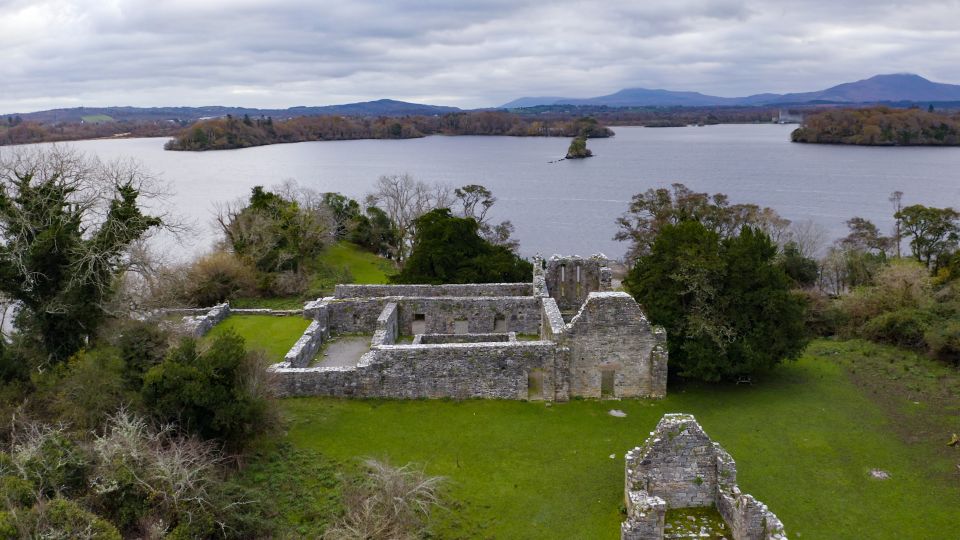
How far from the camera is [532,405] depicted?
1842cm

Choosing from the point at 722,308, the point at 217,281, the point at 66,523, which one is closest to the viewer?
the point at 66,523

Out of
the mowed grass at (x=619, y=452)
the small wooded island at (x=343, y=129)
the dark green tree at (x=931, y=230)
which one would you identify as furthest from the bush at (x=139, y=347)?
the small wooded island at (x=343, y=129)

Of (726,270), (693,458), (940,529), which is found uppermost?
(726,270)

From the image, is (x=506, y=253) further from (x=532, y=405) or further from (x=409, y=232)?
(x=409, y=232)

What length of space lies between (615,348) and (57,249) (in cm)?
1548

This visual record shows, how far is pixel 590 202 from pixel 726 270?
54.3 m

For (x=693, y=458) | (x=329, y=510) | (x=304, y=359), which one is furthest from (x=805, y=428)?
(x=304, y=359)

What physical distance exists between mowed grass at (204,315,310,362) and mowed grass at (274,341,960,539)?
3925 mm

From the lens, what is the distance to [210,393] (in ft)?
46.7

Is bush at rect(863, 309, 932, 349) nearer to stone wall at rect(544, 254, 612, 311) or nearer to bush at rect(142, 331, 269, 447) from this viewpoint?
stone wall at rect(544, 254, 612, 311)

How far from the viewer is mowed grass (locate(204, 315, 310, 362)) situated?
2189 centimetres

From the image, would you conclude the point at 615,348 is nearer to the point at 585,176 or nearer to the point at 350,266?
the point at 350,266

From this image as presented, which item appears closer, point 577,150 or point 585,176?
point 585,176

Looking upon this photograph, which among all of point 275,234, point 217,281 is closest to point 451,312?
point 217,281
